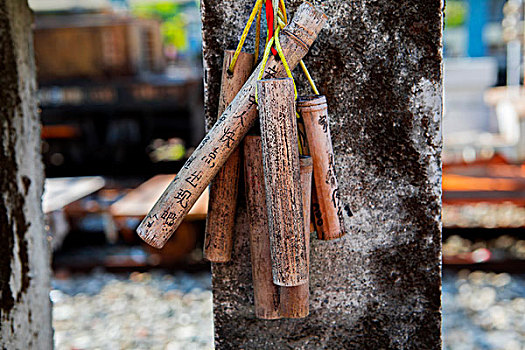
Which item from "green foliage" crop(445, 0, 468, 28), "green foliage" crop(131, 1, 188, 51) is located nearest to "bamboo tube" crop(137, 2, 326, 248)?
Answer: "green foliage" crop(131, 1, 188, 51)

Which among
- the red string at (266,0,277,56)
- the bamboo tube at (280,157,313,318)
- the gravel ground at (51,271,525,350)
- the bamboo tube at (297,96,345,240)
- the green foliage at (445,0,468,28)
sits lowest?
the gravel ground at (51,271,525,350)

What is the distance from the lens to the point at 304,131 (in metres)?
1.38

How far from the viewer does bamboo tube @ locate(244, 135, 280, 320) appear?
144 centimetres

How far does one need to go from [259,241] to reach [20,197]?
1.17 meters

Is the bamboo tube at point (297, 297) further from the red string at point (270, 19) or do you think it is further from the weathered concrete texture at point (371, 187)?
the red string at point (270, 19)

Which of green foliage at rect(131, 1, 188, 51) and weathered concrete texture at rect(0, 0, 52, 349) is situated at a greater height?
A: green foliage at rect(131, 1, 188, 51)

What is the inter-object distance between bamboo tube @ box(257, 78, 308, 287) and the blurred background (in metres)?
1.62

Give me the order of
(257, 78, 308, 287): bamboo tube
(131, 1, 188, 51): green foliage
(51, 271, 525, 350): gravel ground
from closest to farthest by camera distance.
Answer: (257, 78, 308, 287): bamboo tube, (51, 271, 525, 350): gravel ground, (131, 1, 188, 51): green foliage

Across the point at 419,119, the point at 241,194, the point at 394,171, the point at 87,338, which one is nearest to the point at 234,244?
the point at 241,194

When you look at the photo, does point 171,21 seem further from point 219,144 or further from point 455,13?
point 219,144

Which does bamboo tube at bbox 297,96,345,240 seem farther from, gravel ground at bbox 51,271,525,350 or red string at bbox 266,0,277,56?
gravel ground at bbox 51,271,525,350

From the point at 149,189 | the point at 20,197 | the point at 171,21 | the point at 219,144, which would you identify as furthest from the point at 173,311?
the point at 171,21

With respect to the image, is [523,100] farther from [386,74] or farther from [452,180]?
[386,74]

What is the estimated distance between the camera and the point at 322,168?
4.57 feet
